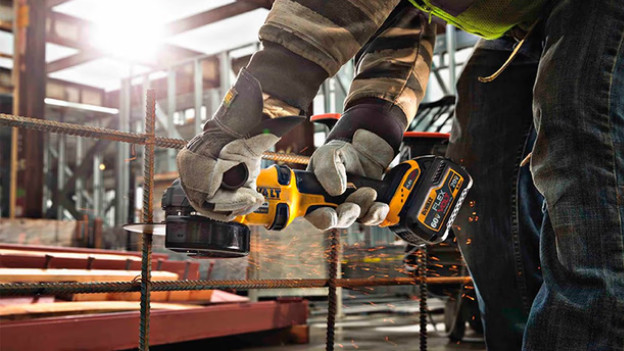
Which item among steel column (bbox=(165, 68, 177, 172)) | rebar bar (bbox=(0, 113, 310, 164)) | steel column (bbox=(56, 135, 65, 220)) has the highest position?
steel column (bbox=(165, 68, 177, 172))

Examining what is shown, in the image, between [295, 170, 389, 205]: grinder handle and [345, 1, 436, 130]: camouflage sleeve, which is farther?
[345, 1, 436, 130]: camouflage sleeve

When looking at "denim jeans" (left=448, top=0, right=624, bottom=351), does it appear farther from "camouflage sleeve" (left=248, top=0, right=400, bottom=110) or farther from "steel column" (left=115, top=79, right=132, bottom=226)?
"steel column" (left=115, top=79, right=132, bottom=226)

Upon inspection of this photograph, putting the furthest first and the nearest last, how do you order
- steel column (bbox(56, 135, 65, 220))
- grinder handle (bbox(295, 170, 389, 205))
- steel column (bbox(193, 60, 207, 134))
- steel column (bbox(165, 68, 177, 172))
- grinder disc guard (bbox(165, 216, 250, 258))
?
1. steel column (bbox(56, 135, 65, 220))
2. steel column (bbox(165, 68, 177, 172))
3. steel column (bbox(193, 60, 207, 134))
4. grinder handle (bbox(295, 170, 389, 205))
5. grinder disc guard (bbox(165, 216, 250, 258))

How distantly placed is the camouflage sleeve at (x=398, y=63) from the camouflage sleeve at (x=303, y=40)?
38 centimetres

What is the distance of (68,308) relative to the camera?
279cm

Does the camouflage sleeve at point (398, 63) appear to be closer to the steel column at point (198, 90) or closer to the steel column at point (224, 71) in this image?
the steel column at point (224, 71)

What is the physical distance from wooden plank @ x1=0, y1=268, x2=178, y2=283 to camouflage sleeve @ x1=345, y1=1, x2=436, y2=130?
5.47 feet

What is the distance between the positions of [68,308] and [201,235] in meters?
1.87

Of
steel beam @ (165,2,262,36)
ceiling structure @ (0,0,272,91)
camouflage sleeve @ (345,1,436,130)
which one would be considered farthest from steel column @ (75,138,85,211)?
camouflage sleeve @ (345,1,436,130)

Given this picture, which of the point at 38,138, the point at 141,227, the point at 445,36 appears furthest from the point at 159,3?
the point at 141,227

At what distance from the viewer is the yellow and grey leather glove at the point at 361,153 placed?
1310mm

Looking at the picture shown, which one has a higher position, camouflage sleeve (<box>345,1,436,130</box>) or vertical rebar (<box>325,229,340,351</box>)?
camouflage sleeve (<box>345,1,436,130</box>)

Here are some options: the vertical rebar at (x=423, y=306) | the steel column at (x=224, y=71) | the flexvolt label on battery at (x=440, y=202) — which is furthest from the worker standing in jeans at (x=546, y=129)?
the steel column at (x=224, y=71)

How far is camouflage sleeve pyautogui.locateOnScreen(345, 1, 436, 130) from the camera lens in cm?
147
